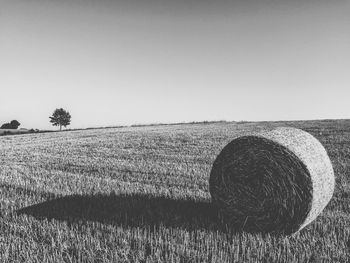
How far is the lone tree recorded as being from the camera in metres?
97.3

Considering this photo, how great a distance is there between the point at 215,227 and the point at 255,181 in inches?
44.2

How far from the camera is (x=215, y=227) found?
558 centimetres

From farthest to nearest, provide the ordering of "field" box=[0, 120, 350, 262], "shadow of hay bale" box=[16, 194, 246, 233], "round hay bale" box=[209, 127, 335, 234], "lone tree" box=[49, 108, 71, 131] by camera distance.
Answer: "lone tree" box=[49, 108, 71, 131], "shadow of hay bale" box=[16, 194, 246, 233], "round hay bale" box=[209, 127, 335, 234], "field" box=[0, 120, 350, 262]

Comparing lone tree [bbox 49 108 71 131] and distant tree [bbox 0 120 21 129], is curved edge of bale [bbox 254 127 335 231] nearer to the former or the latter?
lone tree [bbox 49 108 71 131]

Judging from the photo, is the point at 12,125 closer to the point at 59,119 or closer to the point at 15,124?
the point at 15,124

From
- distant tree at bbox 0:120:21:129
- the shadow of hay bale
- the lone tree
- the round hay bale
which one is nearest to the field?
the shadow of hay bale

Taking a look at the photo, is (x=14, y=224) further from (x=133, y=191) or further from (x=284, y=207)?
(x=284, y=207)

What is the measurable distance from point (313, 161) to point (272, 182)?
0.77m

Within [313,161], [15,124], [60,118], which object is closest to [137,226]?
[313,161]

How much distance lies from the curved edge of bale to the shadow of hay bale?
1.38 metres

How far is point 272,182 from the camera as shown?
5.85 metres

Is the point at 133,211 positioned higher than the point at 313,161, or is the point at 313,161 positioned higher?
the point at 313,161

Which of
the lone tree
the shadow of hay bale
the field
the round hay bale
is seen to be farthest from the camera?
the lone tree

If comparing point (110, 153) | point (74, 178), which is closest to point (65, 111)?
point (110, 153)
